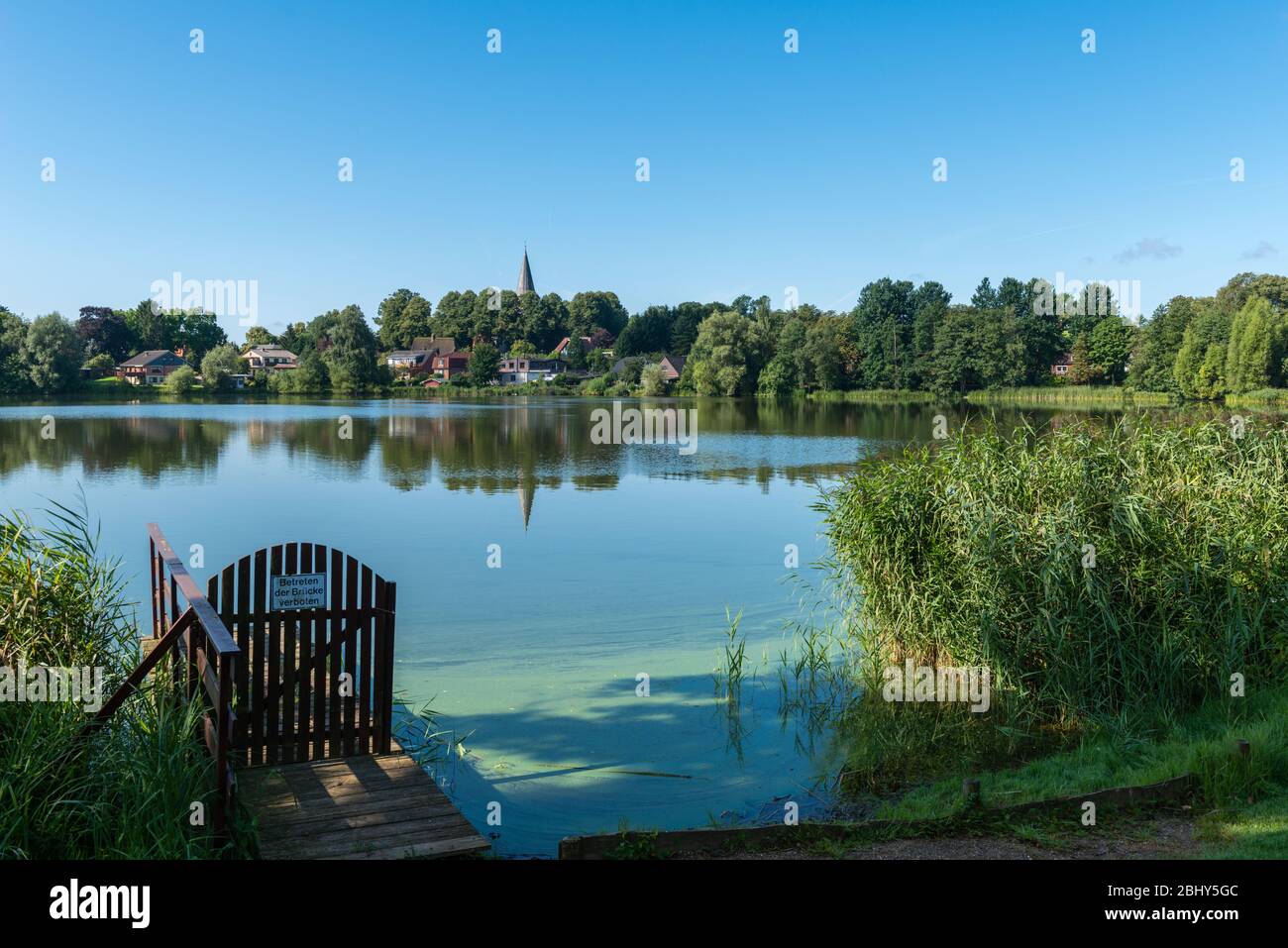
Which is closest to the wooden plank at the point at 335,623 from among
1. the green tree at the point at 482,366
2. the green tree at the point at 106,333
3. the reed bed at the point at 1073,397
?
the reed bed at the point at 1073,397

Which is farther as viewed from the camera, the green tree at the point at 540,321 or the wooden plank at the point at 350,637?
the green tree at the point at 540,321

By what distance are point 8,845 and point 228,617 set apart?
6.89ft

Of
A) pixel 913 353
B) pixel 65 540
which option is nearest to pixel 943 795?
pixel 65 540

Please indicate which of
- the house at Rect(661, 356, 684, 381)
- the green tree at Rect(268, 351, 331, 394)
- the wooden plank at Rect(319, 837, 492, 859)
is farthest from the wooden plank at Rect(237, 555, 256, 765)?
the green tree at Rect(268, 351, 331, 394)

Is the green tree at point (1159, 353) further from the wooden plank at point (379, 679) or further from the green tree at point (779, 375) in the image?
the wooden plank at point (379, 679)

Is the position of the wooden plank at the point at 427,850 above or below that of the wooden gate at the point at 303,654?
below

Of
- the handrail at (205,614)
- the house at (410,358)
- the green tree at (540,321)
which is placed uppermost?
the green tree at (540,321)

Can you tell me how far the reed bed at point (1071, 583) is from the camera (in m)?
8.65

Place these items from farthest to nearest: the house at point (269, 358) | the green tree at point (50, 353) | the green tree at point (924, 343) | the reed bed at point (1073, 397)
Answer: the house at point (269, 358), the green tree at point (924, 343), the green tree at point (50, 353), the reed bed at point (1073, 397)

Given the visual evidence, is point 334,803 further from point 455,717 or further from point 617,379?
point 617,379

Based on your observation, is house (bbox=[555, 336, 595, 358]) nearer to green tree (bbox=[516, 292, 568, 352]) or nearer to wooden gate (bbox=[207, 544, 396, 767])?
green tree (bbox=[516, 292, 568, 352])

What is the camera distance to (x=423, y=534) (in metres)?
20.7

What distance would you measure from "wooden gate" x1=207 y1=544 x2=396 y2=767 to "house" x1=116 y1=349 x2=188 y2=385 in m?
115
